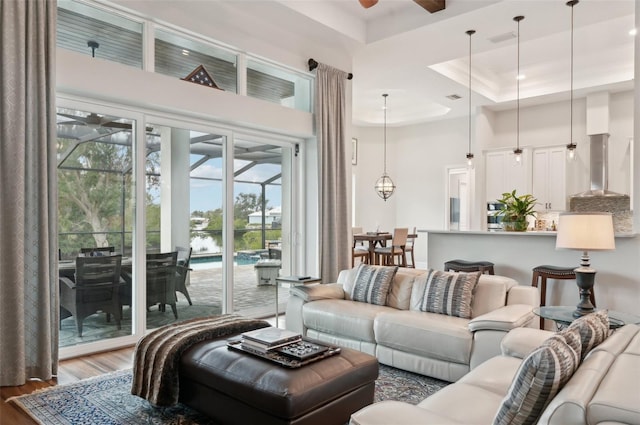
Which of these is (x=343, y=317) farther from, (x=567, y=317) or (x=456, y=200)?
(x=456, y=200)

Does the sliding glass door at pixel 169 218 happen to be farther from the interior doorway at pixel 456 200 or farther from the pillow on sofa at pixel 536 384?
the interior doorway at pixel 456 200

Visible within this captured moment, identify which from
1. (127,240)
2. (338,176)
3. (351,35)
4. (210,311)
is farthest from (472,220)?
(127,240)

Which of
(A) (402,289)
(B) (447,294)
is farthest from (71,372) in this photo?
(B) (447,294)

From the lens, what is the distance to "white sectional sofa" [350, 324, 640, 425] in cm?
116

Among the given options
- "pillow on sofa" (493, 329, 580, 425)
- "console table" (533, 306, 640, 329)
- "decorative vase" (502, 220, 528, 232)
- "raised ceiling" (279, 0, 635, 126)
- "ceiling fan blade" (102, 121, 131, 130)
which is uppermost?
"raised ceiling" (279, 0, 635, 126)

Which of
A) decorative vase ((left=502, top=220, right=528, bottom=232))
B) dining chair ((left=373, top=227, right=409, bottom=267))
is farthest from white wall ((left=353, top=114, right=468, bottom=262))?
decorative vase ((left=502, top=220, right=528, bottom=232))

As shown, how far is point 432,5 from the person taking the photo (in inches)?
185

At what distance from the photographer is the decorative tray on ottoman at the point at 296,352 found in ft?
8.00

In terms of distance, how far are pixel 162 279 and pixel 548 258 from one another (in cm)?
421

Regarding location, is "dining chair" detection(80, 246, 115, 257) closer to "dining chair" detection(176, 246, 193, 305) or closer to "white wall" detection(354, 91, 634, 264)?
"dining chair" detection(176, 246, 193, 305)

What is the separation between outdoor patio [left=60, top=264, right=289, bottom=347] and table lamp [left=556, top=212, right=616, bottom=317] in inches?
139

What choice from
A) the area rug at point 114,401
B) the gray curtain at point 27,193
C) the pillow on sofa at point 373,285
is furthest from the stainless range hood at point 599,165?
the gray curtain at point 27,193

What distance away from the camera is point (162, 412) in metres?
2.78

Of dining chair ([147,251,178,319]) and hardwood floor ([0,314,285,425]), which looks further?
dining chair ([147,251,178,319])
